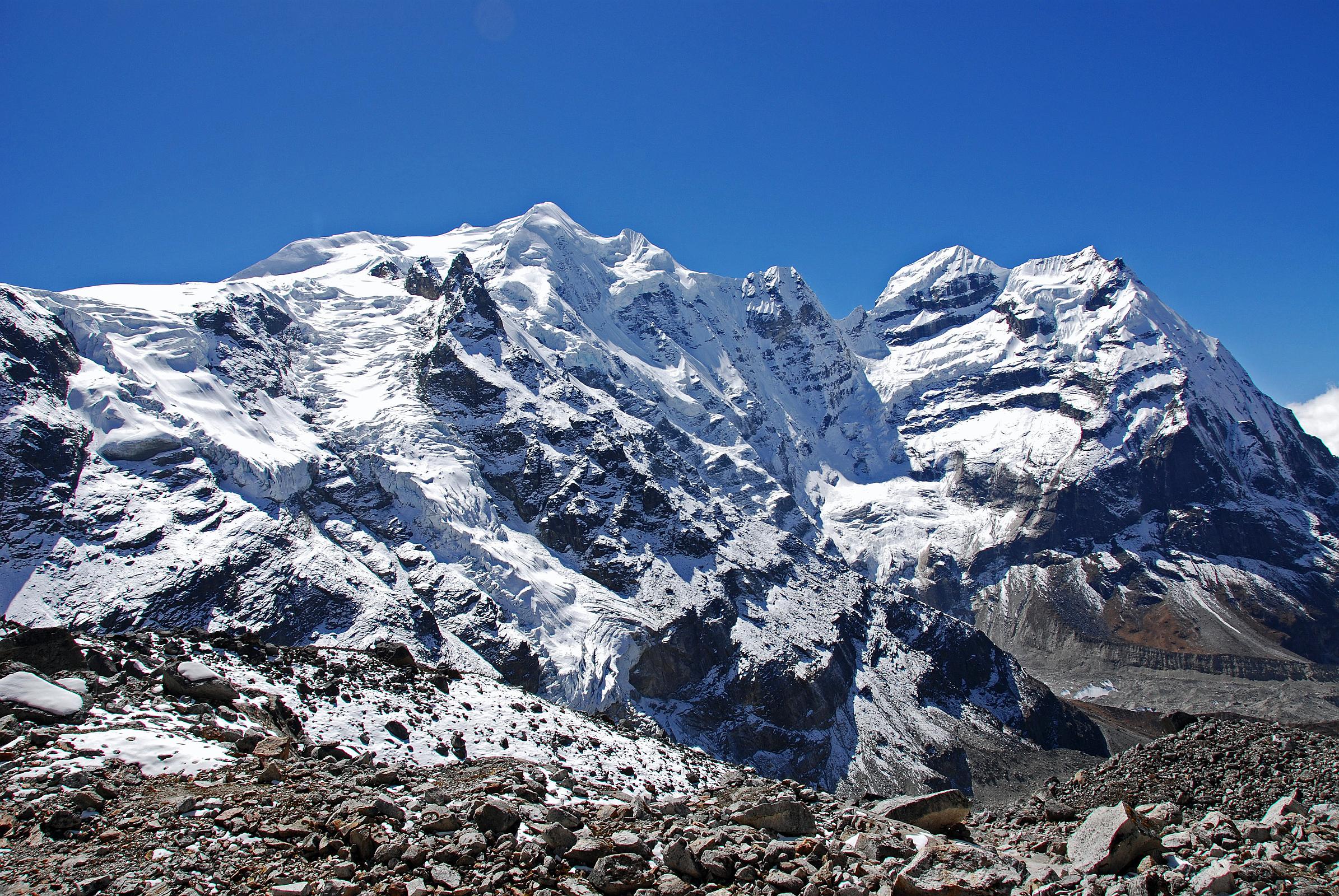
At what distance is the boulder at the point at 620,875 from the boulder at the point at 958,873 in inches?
173

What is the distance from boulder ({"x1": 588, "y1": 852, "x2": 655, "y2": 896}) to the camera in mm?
13047

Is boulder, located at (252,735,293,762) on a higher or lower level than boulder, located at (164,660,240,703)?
lower

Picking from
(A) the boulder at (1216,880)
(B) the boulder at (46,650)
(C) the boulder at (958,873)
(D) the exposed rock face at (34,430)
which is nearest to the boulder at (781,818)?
(C) the boulder at (958,873)

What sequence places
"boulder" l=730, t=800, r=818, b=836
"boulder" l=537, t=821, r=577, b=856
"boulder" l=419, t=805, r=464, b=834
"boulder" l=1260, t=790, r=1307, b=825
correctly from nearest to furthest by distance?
"boulder" l=537, t=821, r=577, b=856 → "boulder" l=419, t=805, r=464, b=834 → "boulder" l=1260, t=790, r=1307, b=825 → "boulder" l=730, t=800, r=818, b=836

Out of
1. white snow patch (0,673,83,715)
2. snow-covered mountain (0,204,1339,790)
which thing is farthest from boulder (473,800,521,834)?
snow-covered mountain (0,204,1339,790)

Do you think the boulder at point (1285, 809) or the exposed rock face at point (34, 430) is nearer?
the boulder at point (1285, 809)

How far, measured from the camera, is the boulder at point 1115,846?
13.0 metres

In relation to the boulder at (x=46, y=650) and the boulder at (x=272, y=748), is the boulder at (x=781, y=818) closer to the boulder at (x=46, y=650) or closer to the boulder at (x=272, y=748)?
the boulder at (x=272, y=748)

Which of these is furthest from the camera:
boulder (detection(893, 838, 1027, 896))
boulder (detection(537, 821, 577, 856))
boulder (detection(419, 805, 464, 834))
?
boulder (detection(419, 805, 464, 834))

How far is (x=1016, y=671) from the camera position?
7475 inches

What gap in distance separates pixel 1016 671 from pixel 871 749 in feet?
221

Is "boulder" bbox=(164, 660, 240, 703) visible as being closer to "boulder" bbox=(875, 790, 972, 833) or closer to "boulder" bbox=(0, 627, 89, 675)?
"boulder" bbox=(0, 627, 89, 675)

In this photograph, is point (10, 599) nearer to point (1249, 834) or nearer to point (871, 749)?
point (1249, 834)

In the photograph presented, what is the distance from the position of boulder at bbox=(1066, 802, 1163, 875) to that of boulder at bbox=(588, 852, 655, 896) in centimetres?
765
